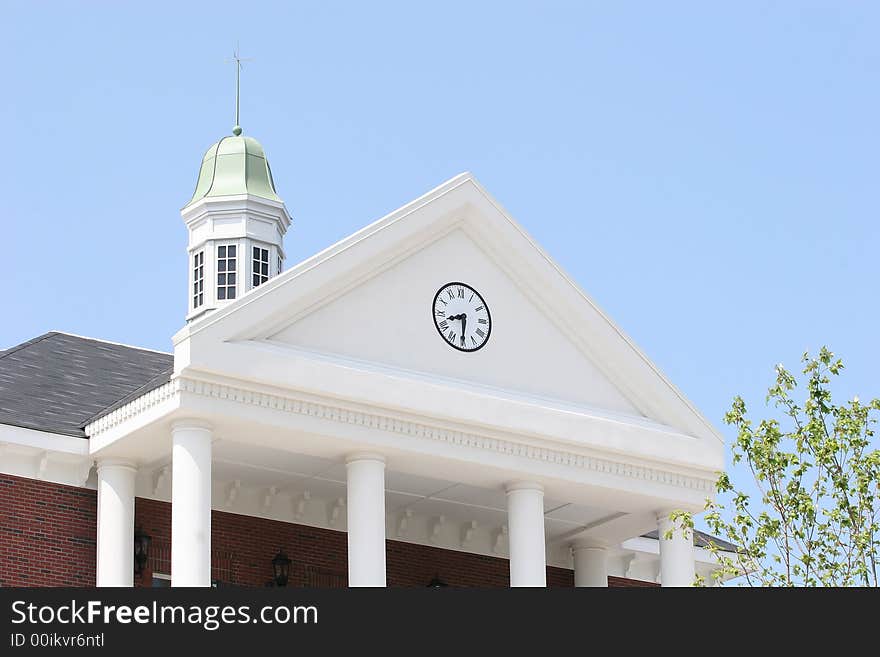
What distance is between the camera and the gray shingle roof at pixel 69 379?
26.3 metres

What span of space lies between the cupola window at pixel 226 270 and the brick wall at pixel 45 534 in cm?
1034

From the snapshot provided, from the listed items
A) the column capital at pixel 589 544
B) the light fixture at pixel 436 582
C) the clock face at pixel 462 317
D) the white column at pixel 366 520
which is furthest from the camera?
the column capital at pixel 589 544

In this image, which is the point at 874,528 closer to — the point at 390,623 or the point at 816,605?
the point at 816,605

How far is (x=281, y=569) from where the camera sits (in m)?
27.8

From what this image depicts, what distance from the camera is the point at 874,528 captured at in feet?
65.0

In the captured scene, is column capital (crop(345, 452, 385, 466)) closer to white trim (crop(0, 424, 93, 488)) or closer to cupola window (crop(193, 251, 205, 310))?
white trim (crop(0, 424, 93, 488))

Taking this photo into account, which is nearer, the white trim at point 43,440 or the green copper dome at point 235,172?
the white trim at point 43,440

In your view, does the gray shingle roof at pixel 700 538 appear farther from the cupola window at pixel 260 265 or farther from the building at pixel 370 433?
the cupola window at pixel 260 265

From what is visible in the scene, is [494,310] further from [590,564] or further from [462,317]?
[590,564]

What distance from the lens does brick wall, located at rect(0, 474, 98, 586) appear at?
2559cm

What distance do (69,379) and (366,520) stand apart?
5948 millimetres

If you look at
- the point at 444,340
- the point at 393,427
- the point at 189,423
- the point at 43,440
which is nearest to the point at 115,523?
the point at 43,440

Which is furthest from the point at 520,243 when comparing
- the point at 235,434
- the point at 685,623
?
the point at 685,623

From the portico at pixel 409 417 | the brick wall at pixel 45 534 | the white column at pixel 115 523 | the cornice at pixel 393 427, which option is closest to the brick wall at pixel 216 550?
the brick wall at pixel 45 534
